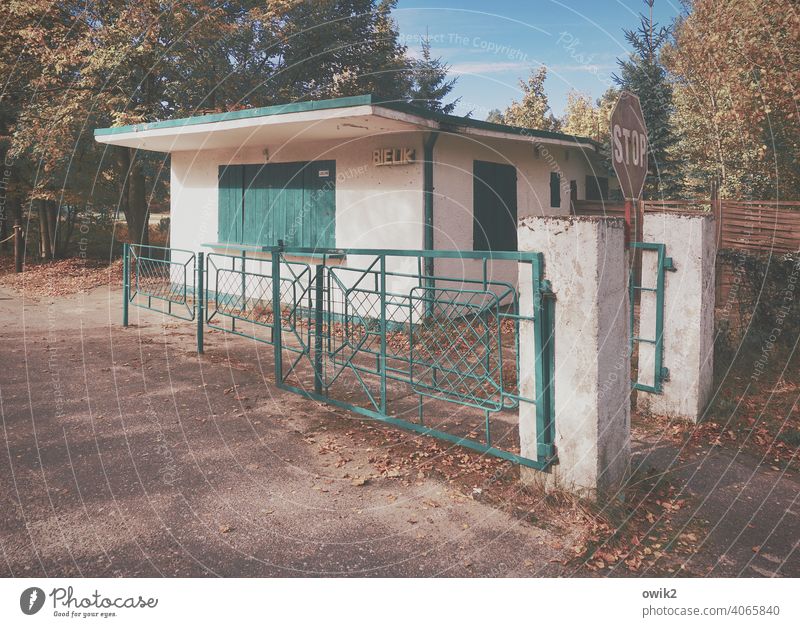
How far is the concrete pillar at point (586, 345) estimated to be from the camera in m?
4.17

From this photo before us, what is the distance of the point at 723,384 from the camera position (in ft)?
23.1

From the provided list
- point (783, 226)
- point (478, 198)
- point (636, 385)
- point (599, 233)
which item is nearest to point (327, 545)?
point (599, 233)

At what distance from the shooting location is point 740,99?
532 inches

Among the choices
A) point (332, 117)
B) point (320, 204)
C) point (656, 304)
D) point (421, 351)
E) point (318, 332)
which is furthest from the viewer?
point (320, 204)

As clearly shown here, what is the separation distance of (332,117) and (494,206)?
410cm

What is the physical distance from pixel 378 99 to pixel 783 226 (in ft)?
26.5

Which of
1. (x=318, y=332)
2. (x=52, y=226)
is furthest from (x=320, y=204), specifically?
(x=52, y=226)

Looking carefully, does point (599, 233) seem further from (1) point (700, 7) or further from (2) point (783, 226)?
Answer: (1) point (700, 7)

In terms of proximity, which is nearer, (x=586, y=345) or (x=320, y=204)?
(x=586, y=345)

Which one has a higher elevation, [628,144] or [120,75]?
[120,75]

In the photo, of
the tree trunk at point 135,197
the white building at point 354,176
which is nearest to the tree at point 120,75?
the tree trunk at point 135,197

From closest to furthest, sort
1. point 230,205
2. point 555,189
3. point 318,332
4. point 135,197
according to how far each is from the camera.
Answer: point 318,332
point 230,205
point 555,189
point 135,197

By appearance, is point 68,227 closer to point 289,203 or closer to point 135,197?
point 135,197

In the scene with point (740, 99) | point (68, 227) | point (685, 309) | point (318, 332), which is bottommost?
point (318, 332)
